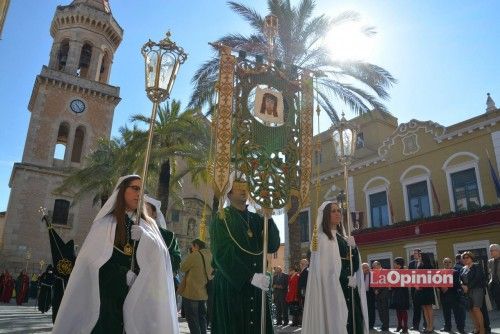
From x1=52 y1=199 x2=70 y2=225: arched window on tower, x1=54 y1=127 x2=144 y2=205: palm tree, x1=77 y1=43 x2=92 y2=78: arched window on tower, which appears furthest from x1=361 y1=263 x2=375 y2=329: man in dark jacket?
x1=77 y1=43 x2=92 y2=78: arched window on tower

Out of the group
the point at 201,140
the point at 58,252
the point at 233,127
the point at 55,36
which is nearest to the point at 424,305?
the point at 233,127

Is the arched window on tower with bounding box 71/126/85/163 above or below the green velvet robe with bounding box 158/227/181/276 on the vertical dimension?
above

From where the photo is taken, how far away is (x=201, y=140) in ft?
53.5

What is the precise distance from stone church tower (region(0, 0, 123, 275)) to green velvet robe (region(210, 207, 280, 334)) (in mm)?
25847

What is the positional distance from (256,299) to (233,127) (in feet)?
7.16

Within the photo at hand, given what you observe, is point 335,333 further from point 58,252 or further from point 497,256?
point 497,256

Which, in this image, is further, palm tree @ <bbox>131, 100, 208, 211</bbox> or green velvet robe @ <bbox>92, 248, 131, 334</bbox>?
palm tree @ <bbox>131, 100, 208, 211</bbox>

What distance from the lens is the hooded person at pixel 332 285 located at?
5230mm

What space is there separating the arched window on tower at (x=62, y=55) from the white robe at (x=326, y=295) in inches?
1404

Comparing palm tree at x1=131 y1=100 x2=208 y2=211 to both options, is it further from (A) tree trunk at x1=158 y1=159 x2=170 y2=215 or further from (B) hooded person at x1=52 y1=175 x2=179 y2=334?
(B) hooded person at x1=52 y1=175 x2=179 y2=334

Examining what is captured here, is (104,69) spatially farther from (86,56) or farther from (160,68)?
(160,68)

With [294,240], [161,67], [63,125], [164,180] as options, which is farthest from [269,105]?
[63,125]

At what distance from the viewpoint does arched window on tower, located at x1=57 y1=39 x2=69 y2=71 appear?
35.2m

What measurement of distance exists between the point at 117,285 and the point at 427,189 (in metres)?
20.2
